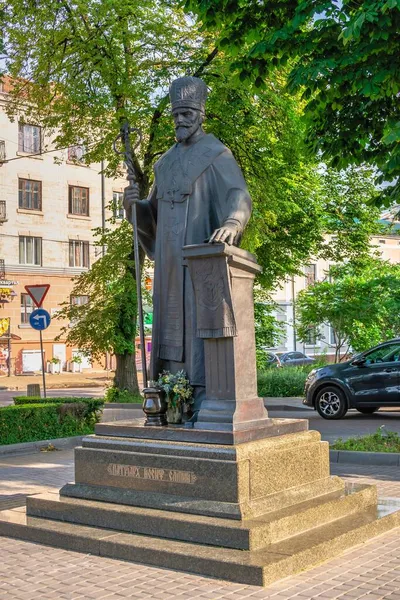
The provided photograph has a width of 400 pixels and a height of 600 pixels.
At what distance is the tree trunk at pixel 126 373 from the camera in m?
25.1

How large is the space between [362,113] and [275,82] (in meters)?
9.65

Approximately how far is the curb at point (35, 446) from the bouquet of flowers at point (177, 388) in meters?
7.14

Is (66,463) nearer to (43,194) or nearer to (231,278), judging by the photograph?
(231,278)

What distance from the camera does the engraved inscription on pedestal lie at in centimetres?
697

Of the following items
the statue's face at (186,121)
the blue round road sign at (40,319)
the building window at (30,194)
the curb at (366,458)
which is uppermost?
the building window at (30,194)

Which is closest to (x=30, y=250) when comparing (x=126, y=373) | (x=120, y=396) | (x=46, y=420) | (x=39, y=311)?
(x=126, y=373)

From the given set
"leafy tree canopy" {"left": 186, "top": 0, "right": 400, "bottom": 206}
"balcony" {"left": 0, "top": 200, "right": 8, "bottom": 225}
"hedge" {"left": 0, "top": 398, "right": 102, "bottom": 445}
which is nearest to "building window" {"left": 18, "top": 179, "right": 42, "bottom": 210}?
"balcony" {"left": 0, "top": 200, "right": 8, "bottom": 225}

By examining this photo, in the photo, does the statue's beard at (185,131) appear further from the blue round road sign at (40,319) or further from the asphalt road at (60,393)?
the asphalt road at (60,393)

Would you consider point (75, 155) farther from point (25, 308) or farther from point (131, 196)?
point (25, 308)

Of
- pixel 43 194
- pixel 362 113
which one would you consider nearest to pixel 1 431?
pixel 362 113

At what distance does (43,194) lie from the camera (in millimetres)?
47906

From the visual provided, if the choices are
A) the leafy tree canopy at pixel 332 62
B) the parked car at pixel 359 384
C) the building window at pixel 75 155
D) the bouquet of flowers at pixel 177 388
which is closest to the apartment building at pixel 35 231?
the building window at pixel 75 155

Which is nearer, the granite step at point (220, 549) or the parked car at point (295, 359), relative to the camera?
the granite step at point (220, 549)

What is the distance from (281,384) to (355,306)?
4.86m
